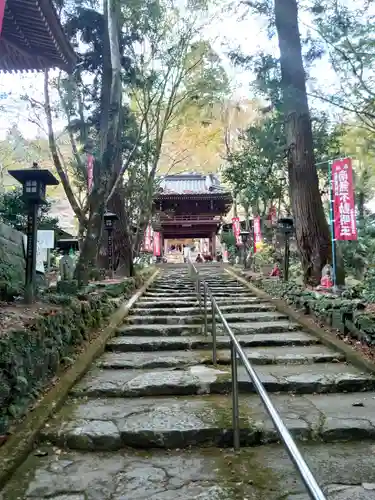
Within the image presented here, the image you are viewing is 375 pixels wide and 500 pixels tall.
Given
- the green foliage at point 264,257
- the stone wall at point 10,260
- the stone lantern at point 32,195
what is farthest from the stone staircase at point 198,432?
the green foliage at point 264,257

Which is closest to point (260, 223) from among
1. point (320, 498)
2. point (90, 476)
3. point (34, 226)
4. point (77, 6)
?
point (77, 6)

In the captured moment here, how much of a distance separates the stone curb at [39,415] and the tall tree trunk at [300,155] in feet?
13.7

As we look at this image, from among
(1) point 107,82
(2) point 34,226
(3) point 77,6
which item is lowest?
(2) point 34,226

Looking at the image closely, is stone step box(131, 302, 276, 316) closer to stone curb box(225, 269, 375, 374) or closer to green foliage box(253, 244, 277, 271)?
stone curb box(225, 269, 375, 374)

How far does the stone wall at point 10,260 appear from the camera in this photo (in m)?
4.94

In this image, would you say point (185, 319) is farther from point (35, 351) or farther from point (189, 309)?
point (35, 351)

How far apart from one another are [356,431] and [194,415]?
1201 mm

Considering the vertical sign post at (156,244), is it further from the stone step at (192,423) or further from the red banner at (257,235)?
the stone step at (192,423)

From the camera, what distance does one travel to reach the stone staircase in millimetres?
2492

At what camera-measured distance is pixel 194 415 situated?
11.2 feet

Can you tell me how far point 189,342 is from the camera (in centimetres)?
569

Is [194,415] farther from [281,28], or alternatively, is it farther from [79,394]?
[281,28]

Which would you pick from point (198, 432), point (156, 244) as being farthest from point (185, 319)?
point (156, 244)

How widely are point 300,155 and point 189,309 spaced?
11.6ft
